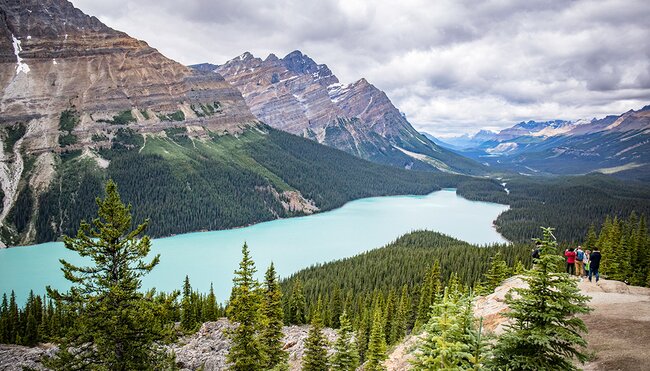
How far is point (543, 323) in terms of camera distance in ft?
35.1

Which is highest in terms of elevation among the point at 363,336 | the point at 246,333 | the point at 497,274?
the point at 246,333

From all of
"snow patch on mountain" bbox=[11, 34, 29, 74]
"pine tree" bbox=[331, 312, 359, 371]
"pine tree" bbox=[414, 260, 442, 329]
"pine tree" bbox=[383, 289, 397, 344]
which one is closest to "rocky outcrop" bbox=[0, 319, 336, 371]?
"pine tree" bbox=[331, 312, 359, 371]

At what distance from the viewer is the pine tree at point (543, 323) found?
10305 millimetres

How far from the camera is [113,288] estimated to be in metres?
14.1

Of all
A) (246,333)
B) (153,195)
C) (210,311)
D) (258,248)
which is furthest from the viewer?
(153,195)

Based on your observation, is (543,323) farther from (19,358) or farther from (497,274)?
(19,358)

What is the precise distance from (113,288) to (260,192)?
185m

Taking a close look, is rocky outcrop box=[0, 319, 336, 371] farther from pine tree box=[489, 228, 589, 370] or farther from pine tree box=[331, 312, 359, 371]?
pine tree box=[489, 228, 589, 370]

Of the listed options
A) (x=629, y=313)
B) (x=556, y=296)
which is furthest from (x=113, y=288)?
(x=629, y=313)

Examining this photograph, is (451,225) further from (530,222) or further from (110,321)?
(110,321)

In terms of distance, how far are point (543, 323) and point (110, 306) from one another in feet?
47.7

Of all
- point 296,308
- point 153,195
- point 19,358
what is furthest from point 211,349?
point 153,195

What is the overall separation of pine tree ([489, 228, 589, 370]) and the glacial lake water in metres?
72.1

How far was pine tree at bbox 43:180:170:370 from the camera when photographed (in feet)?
46.2
